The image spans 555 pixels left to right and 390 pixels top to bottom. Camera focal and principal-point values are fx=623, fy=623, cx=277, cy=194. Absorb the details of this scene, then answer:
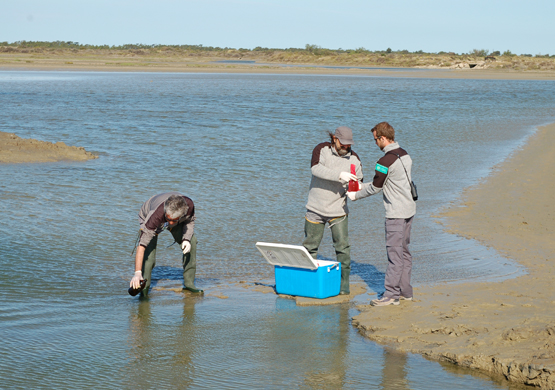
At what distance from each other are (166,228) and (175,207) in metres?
0.70

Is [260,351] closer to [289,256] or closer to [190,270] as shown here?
[289,256]

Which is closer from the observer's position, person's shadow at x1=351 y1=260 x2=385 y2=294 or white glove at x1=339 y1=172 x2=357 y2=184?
white glove at x1=339 y1=172 x2=357 y2=184

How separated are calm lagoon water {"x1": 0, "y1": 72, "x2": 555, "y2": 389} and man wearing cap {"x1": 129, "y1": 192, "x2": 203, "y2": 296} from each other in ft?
1.06

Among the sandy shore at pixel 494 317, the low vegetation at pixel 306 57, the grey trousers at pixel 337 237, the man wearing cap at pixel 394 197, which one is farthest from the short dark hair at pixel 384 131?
the low vegetation at pixel 306 57

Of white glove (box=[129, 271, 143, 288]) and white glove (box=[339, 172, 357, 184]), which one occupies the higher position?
white glove (box=[339, 172, 357, 184])

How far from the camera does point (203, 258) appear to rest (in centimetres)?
796

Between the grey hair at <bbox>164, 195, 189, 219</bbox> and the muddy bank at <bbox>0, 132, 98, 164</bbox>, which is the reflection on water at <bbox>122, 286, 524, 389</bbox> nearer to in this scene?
the grey hair at <bbox>164, 195, 189, 219</bbox>

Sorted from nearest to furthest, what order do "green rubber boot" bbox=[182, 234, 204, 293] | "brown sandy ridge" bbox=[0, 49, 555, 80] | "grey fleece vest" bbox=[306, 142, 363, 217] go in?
1. "grey fleece vest" bbox=[306, 142, 363, 217]
2. "green rubber boot" bbox=[182, 234, 204, 293]
3. "brown sandy ridge" bbox=[0, 49, 555, 80]

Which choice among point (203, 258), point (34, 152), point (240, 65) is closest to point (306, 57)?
point (240, 65)

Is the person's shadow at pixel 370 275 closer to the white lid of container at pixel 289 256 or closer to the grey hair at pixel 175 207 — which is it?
the white lid of container at pixel 289 256

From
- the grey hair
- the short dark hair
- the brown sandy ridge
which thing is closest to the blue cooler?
the grey hair

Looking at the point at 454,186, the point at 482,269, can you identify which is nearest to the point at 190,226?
the point at 482,269

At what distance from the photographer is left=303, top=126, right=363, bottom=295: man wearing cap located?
591 cm

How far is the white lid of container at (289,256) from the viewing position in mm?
5918
